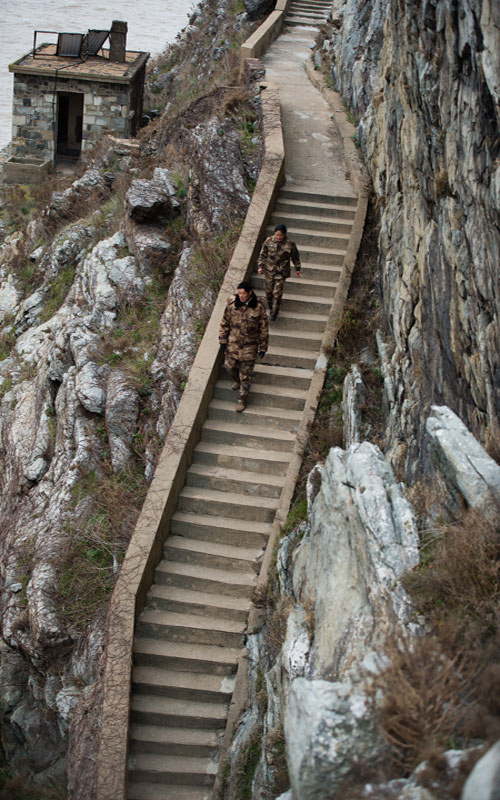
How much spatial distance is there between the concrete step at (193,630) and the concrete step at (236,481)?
5.59ft

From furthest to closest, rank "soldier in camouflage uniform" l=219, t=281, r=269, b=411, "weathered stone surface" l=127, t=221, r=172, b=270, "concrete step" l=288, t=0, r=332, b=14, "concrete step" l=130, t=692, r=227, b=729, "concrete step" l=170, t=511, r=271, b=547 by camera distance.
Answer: "concrete step" l=288, t=0, r=332, b=14
"weathered stone surface" l=127, t=221, r=172, b=270
"soldier in camouflage uniform" l=219, t=281, r=269, b=411
"concrete step" l=170, t=511, r=271, b=547
"concrete step" l=130, t=692, r=227, b=729

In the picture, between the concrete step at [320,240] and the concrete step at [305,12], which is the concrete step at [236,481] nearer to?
the concrete step at [320,240]

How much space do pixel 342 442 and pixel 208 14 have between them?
25.5m

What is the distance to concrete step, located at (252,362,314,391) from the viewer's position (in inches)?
447

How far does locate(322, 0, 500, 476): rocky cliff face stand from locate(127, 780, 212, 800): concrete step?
13.3 feet

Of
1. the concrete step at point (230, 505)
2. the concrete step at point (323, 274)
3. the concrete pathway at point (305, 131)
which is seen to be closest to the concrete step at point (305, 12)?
the concrete pathway at point (305, 131)

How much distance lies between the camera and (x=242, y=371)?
10820mm

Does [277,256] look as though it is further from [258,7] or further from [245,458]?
[258,7]

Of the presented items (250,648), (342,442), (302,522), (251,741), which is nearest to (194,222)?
(342,442)

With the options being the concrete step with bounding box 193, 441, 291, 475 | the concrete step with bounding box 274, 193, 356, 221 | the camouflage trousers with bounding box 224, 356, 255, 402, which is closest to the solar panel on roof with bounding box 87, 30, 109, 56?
the concrete step with bounding box 274, 193, 356, 221

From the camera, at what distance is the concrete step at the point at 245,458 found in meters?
10.5

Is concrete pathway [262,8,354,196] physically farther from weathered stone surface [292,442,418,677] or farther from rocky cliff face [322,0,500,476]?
weathered stone surface [292,442,418,677]

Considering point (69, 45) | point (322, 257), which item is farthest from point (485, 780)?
point (69, 45)

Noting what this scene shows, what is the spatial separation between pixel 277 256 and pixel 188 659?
548 centimetres
